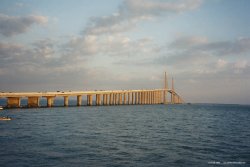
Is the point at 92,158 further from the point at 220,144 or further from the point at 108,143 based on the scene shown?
the point at 220,144

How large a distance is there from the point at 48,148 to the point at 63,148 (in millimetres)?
1629

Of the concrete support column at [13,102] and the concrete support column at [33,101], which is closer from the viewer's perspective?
the concrete support column at [13,102]

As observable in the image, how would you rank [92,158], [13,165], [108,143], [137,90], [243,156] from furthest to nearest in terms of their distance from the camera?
[137,90] < [108,143] < [243,156] < [92,158] < [13,165]

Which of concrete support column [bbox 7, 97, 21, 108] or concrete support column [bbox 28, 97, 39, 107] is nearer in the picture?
concrete support column [bbox 7, 97, 21, 108]

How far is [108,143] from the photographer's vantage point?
115 feet

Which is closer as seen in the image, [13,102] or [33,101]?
[13,102]

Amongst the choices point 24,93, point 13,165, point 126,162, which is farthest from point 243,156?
point 24,93

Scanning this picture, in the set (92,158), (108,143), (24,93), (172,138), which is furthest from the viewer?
(24,93)

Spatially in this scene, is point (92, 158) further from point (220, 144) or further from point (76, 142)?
point (220, 144)

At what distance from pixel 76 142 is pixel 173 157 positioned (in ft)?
43.7

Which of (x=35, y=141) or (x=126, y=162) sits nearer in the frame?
(x=126, y=162)

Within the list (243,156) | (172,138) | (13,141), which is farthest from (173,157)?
(13,141)

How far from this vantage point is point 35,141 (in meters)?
36.0

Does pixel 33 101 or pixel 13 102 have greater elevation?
pixel 33 101
